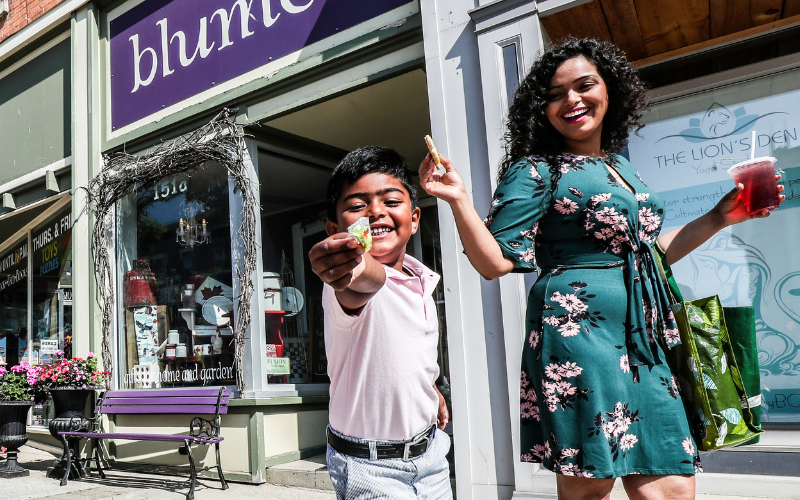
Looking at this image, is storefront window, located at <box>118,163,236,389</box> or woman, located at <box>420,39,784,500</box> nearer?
woman, located at <box>420,39,784,500</box>

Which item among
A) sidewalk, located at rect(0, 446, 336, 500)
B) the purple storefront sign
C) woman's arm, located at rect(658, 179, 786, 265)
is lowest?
sidewalk, located at rect(0, 446, 336, 500)

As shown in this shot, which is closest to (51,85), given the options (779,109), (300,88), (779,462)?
(300,88)

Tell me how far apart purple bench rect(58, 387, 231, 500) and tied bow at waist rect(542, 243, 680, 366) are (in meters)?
3.98

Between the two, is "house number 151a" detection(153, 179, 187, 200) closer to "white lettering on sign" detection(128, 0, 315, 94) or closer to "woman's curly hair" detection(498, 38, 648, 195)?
"white lettering on sign" detection(128, 0, 315, 94)

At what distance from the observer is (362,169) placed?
195cm

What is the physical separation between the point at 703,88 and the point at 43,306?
26.3ft

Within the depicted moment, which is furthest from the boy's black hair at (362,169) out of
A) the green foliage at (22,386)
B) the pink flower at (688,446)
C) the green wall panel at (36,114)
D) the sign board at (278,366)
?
the green wall panel at (36,114)

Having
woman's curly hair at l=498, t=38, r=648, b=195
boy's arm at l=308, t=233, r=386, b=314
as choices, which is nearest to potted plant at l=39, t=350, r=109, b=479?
woman's curly hair at l=498, t=38, r=648, b=195

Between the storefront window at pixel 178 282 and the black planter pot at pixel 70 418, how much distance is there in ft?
1.81

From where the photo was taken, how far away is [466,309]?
13.6ft

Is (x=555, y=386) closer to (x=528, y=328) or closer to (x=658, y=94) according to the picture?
(x=528, y=328)

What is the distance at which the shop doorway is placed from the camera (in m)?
5.77

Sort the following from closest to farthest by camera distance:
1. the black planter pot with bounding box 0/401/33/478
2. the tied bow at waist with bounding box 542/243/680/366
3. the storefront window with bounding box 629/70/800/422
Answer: the tied bow at waist with bounding box 542/243/680/366, the storefront window with bounding box 629/70/800/422, the black planter pot with bounding box 0/401/33/478

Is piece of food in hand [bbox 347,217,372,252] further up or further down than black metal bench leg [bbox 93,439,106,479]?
further up
